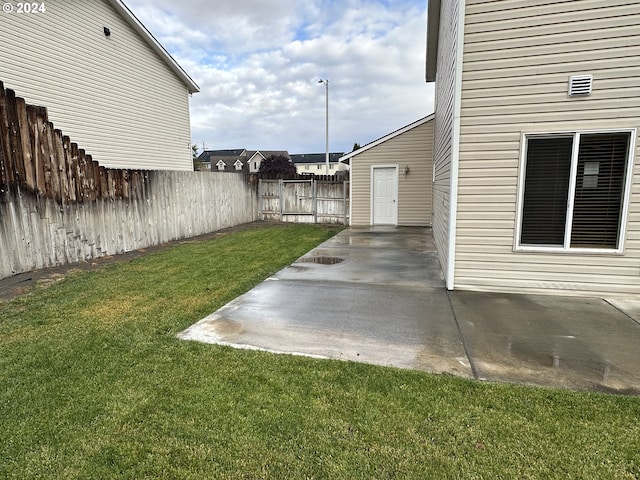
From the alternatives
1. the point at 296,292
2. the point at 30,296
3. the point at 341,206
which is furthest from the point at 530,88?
the point at 341,206

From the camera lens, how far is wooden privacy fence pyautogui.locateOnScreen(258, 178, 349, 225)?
14.0 metres

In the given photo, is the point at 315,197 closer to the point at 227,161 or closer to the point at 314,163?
the point at 227,161

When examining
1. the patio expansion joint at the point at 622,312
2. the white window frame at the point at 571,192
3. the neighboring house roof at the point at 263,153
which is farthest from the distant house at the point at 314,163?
the patio expansion joint at the point at 622,312

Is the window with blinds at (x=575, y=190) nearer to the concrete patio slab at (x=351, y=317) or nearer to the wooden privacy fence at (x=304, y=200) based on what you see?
the concrete patio slab at (x=351, y=317)

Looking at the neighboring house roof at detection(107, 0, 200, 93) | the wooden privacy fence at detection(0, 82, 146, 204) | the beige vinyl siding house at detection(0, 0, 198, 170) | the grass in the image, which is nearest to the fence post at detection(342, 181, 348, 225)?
the beige vinyl siding house at detection(0, 0, 198, 170)

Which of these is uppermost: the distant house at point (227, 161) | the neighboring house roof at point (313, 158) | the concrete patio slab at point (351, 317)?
the neighboring house roof at point (313, 158)

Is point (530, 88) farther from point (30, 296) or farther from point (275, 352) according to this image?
point (30, 296)

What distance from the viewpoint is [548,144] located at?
4.72 meters

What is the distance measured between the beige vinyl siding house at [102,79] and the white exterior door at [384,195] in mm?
8051

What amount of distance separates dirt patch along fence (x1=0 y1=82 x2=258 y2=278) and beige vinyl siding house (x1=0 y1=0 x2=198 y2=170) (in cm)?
315

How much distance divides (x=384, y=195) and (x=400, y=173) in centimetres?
96

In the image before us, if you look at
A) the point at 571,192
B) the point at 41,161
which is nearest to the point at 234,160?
the point at 41,161

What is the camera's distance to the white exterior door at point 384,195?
1274 cm

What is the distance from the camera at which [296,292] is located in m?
5.12
